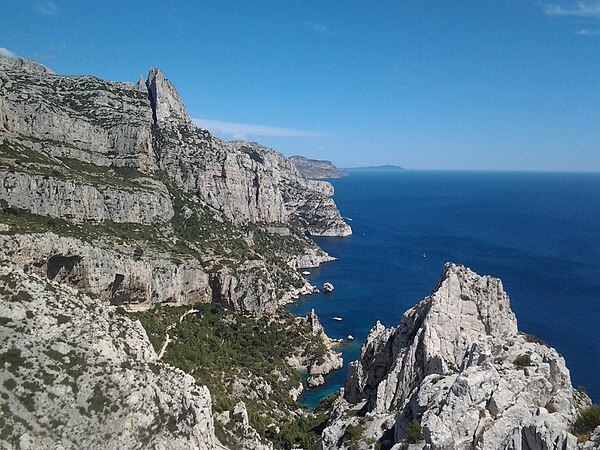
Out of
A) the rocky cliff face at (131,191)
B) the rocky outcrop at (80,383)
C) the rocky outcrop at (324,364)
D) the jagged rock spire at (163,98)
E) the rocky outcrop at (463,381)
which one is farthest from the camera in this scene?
the jagged rock spire at (163,98)

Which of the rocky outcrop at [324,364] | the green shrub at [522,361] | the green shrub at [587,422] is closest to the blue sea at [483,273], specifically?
the rocky outcrop at [324,364]

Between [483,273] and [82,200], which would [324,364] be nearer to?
[82,200]

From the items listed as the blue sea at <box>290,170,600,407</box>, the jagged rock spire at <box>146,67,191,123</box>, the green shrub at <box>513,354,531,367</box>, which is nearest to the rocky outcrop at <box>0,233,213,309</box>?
the blue sea at <box>290,170,600,407</box>

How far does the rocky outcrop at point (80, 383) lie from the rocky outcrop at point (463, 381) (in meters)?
10.3

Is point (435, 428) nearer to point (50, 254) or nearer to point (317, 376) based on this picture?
point (50, 254)

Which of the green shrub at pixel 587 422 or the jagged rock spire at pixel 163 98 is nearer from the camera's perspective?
the green shrub at pixel 587 422

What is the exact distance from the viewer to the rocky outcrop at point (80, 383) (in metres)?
25.3

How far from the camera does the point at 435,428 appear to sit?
21875mm

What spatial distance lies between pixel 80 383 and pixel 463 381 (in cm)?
2099

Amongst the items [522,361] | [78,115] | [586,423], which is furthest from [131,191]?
[586,423]

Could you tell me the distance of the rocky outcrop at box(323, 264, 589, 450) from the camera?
21078mm

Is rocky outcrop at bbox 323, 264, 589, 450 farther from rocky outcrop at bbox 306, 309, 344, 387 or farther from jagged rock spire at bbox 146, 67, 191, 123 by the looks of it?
jagged rock spire at bbox 146, 67, 191, 123

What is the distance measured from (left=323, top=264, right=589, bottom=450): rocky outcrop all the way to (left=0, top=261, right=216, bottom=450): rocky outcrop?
10.3m

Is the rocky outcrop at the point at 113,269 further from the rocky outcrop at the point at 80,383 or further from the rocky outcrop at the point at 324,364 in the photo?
the rocky outcrop at the point at 324,364
